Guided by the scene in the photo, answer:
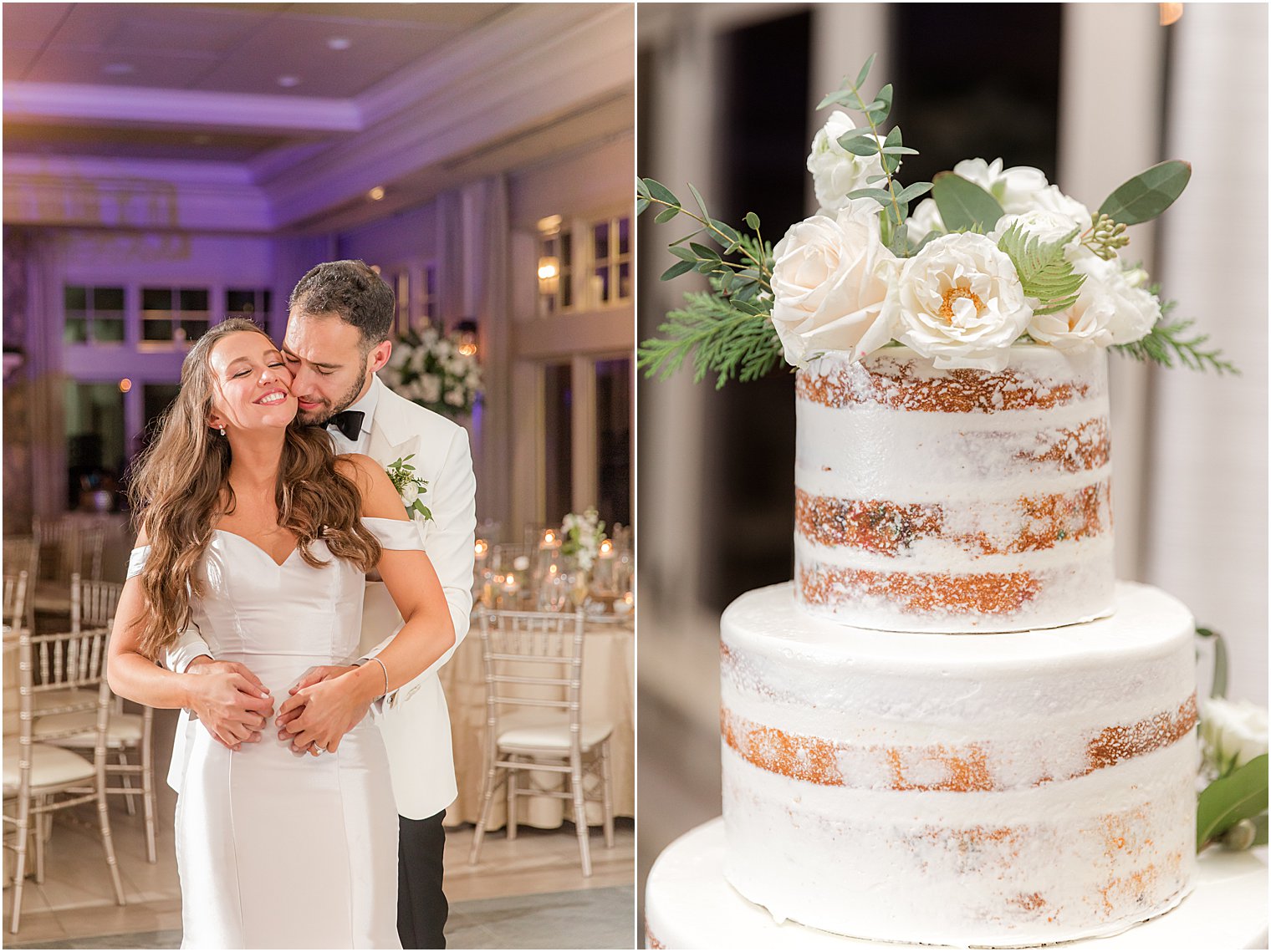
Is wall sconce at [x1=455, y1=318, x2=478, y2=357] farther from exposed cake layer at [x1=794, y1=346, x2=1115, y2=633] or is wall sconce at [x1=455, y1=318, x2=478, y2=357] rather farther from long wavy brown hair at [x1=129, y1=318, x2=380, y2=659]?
exposed cake layer at [x1=794, y1=346, x2=1115, y2=633]

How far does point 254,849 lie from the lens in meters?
1.99

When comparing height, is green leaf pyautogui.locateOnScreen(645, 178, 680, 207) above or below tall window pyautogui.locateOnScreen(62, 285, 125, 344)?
above

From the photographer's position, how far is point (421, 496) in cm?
208

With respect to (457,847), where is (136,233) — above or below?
above

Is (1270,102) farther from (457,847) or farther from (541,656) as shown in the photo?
(457,847)

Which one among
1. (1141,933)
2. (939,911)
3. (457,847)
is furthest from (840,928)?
(457,847)

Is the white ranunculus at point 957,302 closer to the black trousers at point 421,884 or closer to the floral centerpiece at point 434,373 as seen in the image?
the floral centerpiece at point 434,373

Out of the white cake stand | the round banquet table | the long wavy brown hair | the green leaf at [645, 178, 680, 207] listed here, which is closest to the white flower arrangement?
the round banquet table

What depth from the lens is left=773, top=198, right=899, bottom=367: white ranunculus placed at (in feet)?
5.63

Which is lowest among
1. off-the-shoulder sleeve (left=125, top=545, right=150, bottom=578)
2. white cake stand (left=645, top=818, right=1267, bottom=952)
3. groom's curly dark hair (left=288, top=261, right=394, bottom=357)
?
white cake stand (left=645, top=818, right=1267, bottom=952)

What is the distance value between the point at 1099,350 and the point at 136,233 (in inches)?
67.8

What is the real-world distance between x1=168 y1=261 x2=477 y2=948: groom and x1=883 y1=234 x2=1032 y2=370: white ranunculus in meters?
0.86

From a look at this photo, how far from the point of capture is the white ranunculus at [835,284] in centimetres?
171

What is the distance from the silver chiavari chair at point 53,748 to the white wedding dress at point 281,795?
254mm
